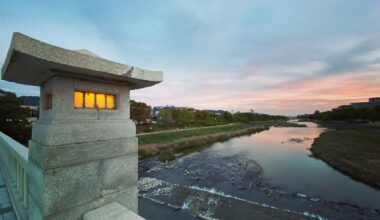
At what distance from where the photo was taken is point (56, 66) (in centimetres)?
203

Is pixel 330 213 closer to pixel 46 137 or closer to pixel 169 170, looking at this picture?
pixel 169 170

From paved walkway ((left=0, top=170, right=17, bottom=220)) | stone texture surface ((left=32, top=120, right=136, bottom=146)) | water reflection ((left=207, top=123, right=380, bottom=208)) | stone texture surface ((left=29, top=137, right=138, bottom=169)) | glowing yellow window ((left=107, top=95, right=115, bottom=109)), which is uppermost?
glowing yellow window ((left=107, top=95, right=115, bottom=109))

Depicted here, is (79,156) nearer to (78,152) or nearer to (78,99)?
(78,152)

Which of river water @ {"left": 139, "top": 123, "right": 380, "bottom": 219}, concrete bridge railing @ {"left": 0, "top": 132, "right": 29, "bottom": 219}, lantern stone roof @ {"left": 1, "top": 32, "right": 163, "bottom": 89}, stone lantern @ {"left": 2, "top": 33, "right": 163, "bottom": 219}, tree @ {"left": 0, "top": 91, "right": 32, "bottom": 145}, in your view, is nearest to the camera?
lantern stone roof @ {"left": 1, "top": 32, "right": 163, "bottom": 89}

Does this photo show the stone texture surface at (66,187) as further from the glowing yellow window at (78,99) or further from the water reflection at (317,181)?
the water reflection at (317,181)

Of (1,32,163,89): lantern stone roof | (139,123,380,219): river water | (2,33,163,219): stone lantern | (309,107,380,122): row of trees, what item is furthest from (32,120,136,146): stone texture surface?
(309,107,380,122): row of trees

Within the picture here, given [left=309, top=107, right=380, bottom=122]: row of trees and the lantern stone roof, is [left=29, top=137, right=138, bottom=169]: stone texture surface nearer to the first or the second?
the lantern stone roof

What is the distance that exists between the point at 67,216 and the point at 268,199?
12.4 meters

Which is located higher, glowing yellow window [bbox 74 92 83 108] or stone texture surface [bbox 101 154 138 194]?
glowing yellow window [bbox 74 92 83 108]

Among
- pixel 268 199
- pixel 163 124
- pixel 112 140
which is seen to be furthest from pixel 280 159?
pixel 163 124

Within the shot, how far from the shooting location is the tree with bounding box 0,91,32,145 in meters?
19.0

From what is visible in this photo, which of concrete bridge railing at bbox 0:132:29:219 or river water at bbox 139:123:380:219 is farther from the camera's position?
river water at bbox 139:123:380:219

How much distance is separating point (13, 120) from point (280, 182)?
971 inches

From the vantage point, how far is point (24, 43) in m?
1.69
